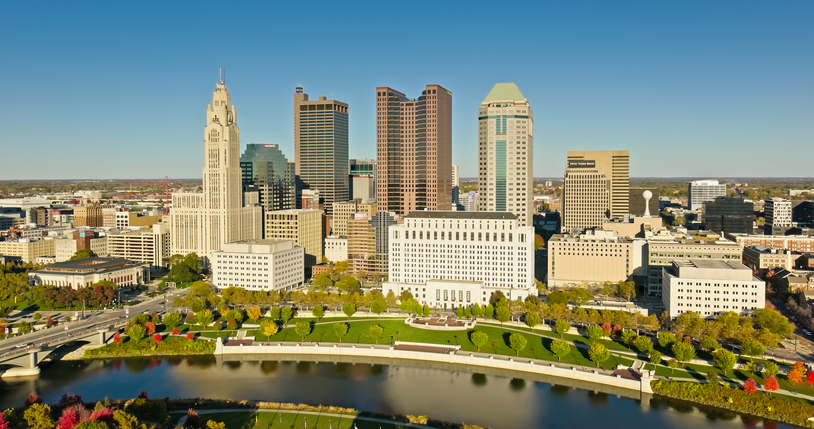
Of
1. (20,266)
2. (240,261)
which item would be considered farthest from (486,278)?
(20,266)

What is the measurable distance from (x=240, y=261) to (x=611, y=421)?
244 ft

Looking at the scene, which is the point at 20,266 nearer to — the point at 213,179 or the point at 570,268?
the point at 213,179

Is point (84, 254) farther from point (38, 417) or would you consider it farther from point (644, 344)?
point (644, 344)

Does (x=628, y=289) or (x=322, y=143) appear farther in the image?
(x=322, y=143)

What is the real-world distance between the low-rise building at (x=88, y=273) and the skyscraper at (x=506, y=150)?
2915 inches

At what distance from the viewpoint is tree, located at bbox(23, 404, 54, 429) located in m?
51.0

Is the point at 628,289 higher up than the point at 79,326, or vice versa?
the point at 628,289

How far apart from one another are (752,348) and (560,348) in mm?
21758

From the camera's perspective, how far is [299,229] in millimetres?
142500

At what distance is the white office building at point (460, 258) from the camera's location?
107000 mm

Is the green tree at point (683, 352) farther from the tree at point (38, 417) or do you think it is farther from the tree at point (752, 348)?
the tree at point (38, 417)

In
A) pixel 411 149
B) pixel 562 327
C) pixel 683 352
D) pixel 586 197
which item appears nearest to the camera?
pixel 683 352

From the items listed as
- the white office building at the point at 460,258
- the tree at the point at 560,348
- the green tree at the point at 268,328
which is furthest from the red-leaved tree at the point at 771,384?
the green tree at the point at 268,328

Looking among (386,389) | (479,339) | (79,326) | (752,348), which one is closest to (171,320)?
(79,326)
